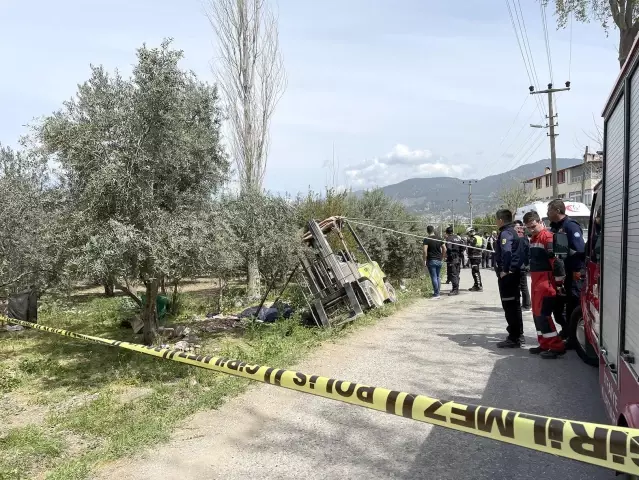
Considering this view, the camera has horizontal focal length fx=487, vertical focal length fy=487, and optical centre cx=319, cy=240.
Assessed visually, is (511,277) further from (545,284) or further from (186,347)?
(186,347)

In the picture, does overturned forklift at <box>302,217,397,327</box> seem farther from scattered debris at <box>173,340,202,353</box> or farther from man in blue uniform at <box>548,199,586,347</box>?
man in blue uniform at <box>548,199,586,347</box>

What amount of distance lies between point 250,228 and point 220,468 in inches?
218

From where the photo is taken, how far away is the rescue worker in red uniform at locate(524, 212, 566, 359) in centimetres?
558

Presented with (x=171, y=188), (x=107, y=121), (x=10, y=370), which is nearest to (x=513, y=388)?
(x=171, y=188)

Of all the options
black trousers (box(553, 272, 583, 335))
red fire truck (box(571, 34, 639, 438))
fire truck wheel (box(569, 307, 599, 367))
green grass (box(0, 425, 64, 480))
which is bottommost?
green grass (box(0, 425, 64, 480))

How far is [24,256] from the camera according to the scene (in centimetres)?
764

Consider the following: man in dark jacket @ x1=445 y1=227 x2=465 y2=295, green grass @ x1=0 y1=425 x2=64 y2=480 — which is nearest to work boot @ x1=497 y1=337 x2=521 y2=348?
green grass @ x1=0 y1=425 x2=64 y2=480

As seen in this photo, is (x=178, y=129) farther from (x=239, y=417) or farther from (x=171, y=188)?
(x=239, y=417)

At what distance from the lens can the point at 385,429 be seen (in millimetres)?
4074

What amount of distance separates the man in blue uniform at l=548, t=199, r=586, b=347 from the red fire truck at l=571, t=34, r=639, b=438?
236cm

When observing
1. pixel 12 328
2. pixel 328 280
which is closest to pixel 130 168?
pixel 328 280

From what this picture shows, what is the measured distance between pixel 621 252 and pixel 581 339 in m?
3.38

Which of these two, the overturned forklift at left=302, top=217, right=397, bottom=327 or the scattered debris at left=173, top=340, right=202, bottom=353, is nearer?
the scattered debris at left=173, top=340, right=202, bottom=353

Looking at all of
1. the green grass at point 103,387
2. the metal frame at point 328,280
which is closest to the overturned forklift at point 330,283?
the metal frame at point 328,280
